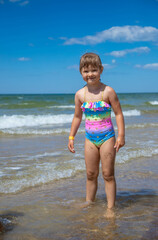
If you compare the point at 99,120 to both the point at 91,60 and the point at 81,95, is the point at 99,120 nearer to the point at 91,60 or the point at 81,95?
the point at 81,95

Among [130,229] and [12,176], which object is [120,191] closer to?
[130,229]

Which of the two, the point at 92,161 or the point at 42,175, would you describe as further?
the point at 42,175

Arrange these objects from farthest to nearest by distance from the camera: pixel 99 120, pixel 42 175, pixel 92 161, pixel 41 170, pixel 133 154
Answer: pixel 133 154 < pixel 41 170 < pixel 42 175 < pixel 92 161 < pixel 99 120

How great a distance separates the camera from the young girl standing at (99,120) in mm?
3172

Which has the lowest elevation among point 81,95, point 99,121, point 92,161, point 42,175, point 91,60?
point 42,175

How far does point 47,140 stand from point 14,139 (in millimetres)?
1216

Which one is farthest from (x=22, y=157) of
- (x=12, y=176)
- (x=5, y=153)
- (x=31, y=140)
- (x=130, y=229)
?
(x=130, y=229)

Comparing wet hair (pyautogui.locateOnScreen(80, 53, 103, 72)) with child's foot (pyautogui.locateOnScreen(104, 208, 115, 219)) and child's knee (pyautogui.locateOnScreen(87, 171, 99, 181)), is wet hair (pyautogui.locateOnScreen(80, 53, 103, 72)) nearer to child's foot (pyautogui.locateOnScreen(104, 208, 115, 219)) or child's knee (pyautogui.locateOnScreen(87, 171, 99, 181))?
child's knee (pyautogui.locateOnScreen(87, 171, 99, 181))

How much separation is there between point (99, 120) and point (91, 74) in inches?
21.5

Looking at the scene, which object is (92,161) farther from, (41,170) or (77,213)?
(41,170)

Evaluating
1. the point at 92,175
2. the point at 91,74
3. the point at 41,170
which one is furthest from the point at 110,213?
the point at 41,170

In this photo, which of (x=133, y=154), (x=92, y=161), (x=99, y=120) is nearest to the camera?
(x=99, y=120)

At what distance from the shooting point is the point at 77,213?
321cm

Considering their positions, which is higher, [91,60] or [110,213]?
[91,60]
